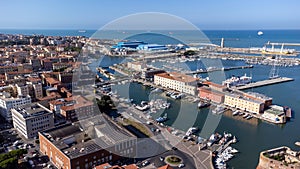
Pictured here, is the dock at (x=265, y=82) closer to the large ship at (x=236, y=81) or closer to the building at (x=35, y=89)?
the large ship at (x=236, y=81)

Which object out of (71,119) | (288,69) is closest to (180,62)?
(288,69)

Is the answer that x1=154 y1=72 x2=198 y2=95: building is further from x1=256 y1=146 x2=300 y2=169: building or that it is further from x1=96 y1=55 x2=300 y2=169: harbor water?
x1=256 y1=146 x2=300 y2=169: building

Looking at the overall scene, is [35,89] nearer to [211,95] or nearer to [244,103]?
[211,95]

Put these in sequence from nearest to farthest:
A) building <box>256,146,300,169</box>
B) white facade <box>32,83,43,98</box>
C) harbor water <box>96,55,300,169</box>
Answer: building <box>256,146,300,169</box> → harbor water <box>96,55,300,169</box> → white facade <box>32,83,43,98</box>

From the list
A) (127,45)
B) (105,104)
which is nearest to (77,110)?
(105,104)

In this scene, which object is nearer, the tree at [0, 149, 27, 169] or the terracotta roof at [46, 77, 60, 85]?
the tree at [0, 149, 27, 169]

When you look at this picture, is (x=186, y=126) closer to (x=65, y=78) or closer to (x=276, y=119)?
(x=276, y=119)

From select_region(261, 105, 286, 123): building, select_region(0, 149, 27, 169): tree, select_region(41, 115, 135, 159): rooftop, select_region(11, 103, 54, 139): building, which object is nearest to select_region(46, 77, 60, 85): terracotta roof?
select_region(11, 103, 54, 139): building
